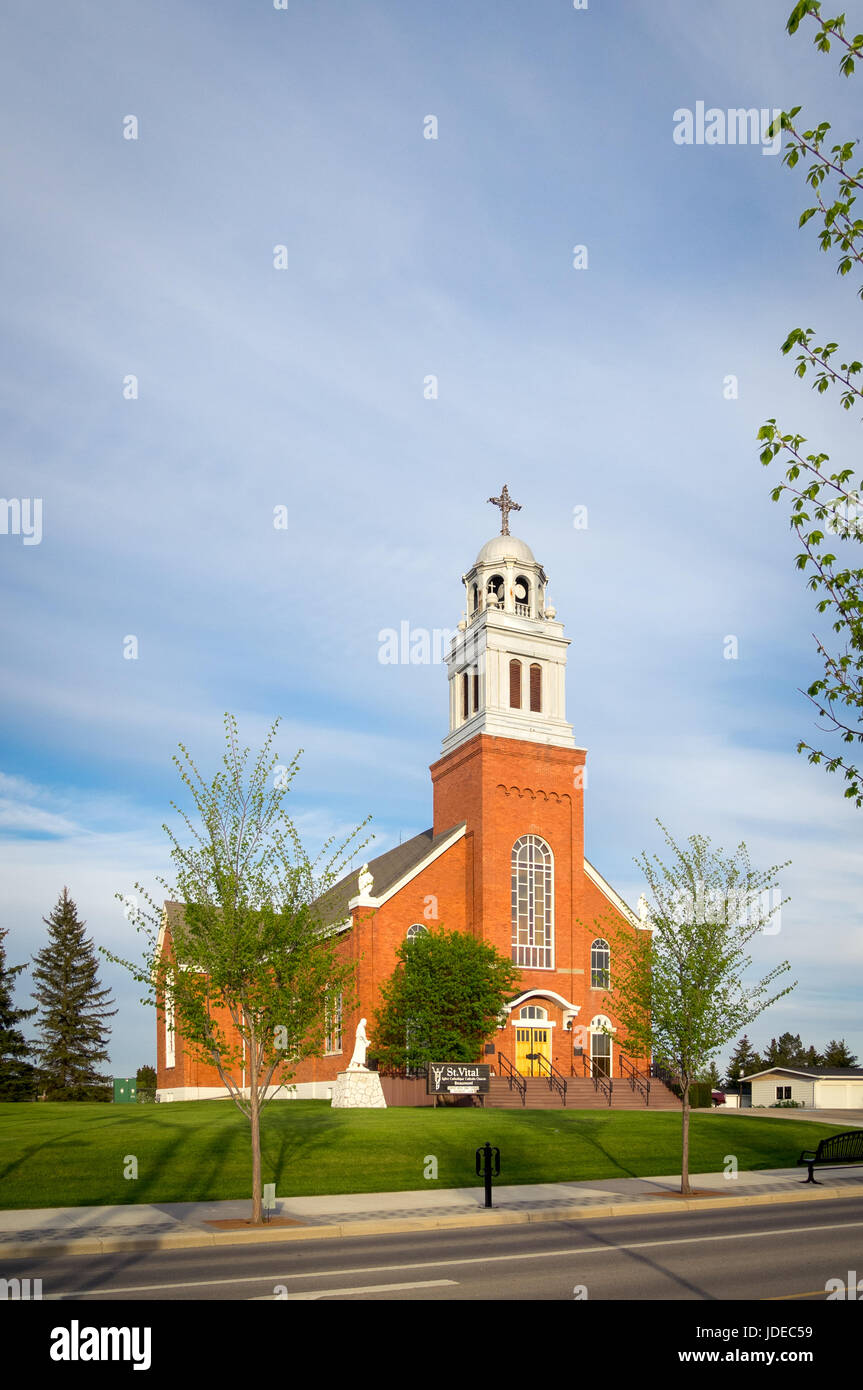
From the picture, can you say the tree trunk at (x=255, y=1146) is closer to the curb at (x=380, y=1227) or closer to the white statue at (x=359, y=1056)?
the curb at (x=380, y=1227)

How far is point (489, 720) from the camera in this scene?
49031mm

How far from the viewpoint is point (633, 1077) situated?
1810 inches

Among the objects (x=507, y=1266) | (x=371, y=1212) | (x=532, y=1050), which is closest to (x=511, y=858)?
(x=532, y=1050)

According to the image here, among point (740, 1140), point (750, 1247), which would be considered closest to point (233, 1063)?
point (750, 1247)

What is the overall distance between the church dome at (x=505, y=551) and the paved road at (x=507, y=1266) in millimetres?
37220

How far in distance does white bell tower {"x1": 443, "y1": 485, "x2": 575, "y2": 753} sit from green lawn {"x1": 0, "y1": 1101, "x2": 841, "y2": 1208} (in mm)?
17778

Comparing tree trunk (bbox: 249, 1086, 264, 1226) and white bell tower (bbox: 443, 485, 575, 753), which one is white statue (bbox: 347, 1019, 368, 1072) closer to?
white bell tower (bbox: 443, 485, 575, 753)

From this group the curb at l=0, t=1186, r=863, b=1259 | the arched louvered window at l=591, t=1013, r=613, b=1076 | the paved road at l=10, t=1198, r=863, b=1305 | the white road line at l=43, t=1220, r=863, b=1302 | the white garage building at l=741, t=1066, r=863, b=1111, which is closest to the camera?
the paved road at l=10, t=1198, r=863, b=1305

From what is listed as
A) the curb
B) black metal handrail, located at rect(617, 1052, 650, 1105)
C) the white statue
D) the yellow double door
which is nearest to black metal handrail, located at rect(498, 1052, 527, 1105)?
the yellow double door

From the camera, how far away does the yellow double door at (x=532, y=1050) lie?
4531 cm

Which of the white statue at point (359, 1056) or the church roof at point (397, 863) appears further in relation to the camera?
the church roof at point (397, 863)

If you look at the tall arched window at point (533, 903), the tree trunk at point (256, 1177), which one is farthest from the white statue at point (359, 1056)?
the tree trunk at point (256, 1177)

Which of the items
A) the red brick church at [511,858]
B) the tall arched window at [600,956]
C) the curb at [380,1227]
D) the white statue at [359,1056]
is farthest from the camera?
the tall arched window at [600,956]

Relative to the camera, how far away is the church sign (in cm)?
3575
